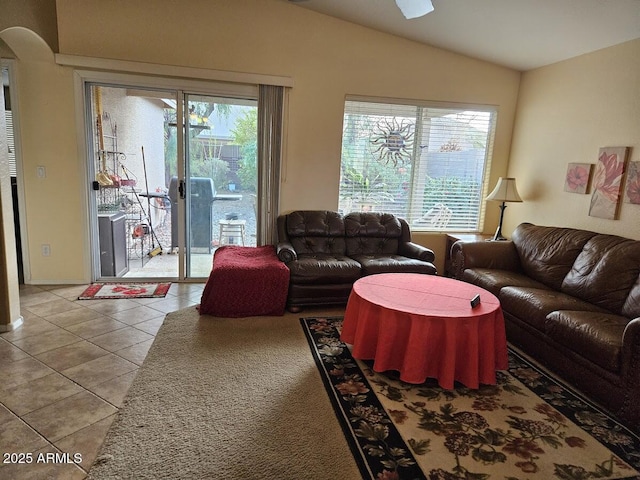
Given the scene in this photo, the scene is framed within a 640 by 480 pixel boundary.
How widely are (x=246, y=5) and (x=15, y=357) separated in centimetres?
369

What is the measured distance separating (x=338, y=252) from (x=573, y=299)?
218 cm

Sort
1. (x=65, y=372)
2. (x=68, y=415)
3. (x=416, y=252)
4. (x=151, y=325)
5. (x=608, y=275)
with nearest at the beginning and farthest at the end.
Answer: (x=68, y=415) < (x=65, y=372) < (x=608, y=275) < (x=151, y=325) < (x=416, y=252)

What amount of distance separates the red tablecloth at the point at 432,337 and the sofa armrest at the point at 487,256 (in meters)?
1.16

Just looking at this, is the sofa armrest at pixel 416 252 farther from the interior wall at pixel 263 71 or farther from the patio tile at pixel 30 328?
the patio tile at pixel 30 328

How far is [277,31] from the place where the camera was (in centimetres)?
411

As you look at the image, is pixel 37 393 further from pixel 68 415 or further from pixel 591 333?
pixel 591 333

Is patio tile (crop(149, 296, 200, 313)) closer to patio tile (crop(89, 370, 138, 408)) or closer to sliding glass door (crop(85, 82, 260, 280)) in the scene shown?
sliding glass door (crop(85, 82, 260, 280))

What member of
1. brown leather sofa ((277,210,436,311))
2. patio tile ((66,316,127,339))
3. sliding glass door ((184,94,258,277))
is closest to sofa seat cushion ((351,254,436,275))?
brown leather sofa ((277,210,436,311))

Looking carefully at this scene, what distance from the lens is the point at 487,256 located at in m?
3.87

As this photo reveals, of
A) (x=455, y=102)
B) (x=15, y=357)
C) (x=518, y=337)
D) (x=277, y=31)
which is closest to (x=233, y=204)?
(x=277, y=31)

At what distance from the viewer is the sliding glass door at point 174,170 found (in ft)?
13.9

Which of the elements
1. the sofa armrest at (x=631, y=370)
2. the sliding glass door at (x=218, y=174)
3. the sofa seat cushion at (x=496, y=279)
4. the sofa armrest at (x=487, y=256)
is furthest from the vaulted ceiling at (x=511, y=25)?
the sofa armrest at (x=631, y=370)

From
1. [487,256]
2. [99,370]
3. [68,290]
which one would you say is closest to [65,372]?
[99,370]

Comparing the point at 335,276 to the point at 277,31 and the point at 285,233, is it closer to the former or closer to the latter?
the point at 285,233
